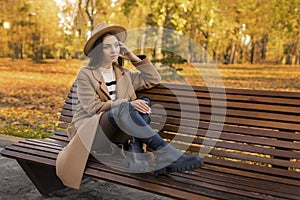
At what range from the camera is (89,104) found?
2791 millimetres

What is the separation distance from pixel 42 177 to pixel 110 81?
0.96m

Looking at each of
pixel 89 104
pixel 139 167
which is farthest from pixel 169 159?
pixel 89 104

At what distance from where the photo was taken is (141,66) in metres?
3.04

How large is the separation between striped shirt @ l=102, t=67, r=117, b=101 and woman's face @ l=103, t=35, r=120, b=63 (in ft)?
0.34

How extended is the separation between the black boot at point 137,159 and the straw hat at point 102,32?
2.58 ft

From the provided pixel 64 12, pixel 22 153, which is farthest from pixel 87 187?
pixel 64 12

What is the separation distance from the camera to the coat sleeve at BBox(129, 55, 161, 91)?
9.96ft

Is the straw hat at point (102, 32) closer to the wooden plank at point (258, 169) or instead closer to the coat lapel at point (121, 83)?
the coat lapel at point (121, 83)

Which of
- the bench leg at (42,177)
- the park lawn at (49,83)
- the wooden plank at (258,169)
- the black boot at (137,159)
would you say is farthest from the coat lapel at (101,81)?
the park lawn at (49,83)

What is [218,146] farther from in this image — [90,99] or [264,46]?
[264,46]

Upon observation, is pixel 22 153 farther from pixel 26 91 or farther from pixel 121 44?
pixel 26 91

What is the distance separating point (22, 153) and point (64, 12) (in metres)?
7.57

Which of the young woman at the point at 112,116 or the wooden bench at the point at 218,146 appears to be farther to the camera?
the young woman at the point at 112,116

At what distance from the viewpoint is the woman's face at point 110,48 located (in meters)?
2.85
